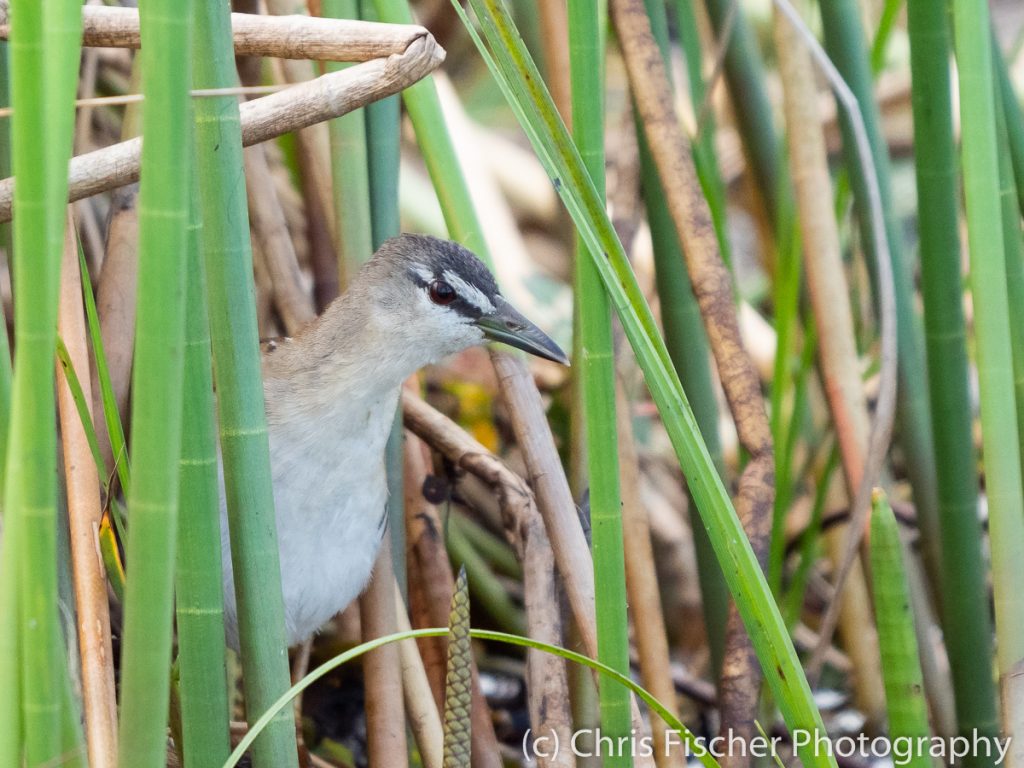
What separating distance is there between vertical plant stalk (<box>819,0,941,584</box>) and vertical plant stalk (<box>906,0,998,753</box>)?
168 millimetres

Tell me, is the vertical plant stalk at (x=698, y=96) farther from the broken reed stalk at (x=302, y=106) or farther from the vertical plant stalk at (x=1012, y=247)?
the broken reed stalk at (x=302, y=106)

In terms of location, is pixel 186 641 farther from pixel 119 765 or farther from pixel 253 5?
pixel 253 5

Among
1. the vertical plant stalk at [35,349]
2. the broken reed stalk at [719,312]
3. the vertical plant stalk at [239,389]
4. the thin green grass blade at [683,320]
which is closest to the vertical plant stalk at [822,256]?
the thin green grass blade at [683,320]

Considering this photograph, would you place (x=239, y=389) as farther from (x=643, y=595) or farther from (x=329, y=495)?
(x=643, y=595)

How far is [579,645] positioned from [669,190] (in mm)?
674

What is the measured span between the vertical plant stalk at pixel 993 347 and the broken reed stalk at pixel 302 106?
560 mm

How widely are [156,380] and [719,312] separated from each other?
95 cm

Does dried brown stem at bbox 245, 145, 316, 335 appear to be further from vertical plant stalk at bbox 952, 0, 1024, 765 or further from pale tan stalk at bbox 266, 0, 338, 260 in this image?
vertical plant stalk at bbox 952, 0, 1024, 765

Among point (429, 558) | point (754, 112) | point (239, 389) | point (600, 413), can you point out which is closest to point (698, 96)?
point (754, 112)

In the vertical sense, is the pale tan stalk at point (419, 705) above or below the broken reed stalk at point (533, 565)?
below

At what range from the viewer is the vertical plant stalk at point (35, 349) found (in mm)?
720

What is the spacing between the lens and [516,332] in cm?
162

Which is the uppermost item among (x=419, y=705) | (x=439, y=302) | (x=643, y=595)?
(x=439, y=302)

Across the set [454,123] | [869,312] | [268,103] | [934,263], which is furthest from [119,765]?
[454,123]
